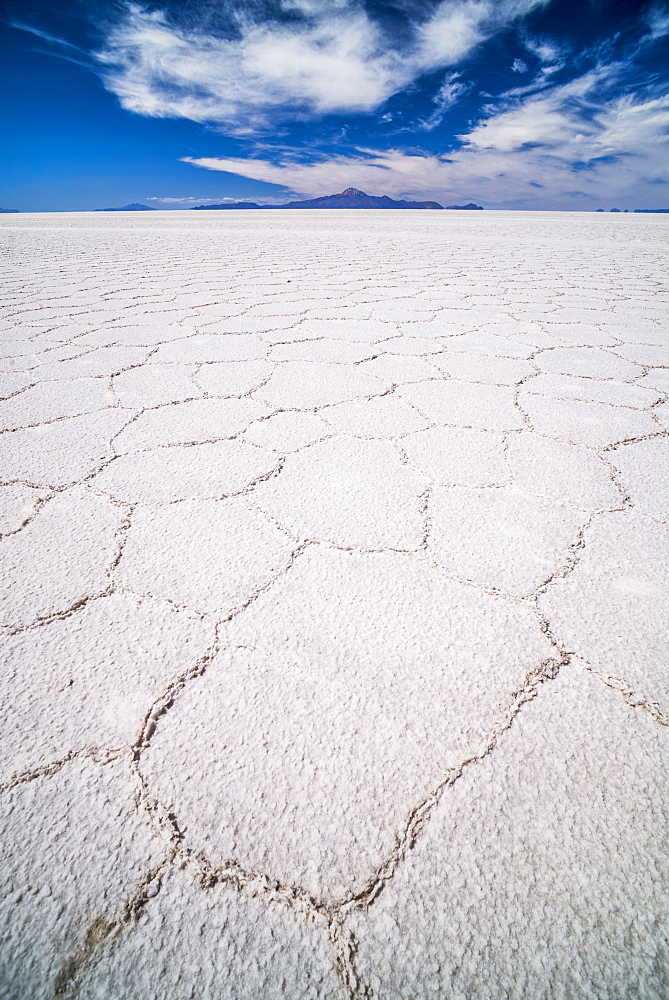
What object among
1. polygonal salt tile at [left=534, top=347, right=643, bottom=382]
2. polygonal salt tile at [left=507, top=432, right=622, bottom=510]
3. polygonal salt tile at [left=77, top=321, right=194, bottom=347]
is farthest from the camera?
polygonal salt tile at [left=77, top=321, right=194, bottom=347]

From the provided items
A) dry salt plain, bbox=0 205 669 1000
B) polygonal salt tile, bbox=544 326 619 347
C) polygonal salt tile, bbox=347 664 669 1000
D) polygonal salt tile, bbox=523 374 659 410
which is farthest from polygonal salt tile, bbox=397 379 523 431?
polygonal salt tile, bbox=347 664 669 1000

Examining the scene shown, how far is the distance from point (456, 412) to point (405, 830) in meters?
1.06

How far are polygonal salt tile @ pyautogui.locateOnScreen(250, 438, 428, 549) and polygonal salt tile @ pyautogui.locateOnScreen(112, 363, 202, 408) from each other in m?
0.55

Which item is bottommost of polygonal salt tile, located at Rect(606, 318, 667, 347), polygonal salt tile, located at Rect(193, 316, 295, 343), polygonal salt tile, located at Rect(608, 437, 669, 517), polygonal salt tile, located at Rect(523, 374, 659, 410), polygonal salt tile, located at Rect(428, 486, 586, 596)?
polygonal salt tile, located at Rect(428, 486, 586, 596)

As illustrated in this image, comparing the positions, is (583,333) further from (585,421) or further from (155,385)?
(155,385)

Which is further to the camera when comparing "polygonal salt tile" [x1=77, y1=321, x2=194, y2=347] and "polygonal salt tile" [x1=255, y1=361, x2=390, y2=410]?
"polygonal salt tile" [x1=77, y1=321, x2=194, y2=347]

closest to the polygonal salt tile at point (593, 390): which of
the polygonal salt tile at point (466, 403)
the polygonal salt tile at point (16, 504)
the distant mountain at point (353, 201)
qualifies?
the polygonal salt tile at point (466, 403)

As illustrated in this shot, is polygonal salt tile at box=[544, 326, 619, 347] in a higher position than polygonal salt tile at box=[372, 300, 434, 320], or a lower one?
lower

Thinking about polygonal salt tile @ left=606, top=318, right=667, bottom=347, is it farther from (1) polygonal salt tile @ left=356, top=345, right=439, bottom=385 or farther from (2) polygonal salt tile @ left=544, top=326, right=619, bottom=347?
(1) polygonal salt tile @ left=356, top=345, right=439, bottom=385

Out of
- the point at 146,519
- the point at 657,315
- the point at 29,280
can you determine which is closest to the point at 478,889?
the point at 146,519

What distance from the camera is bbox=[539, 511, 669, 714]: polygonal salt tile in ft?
1.96

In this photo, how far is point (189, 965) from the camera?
0.37 metres

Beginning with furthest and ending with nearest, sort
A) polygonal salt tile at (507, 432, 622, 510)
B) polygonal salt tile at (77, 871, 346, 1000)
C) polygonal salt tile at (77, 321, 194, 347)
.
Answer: polygonal salt tile at (77, 321, 194, 347)
polygonal salt tile at (507, 432, 622, 510)
polygonal salt tile at (77, 871, 346, 1000)

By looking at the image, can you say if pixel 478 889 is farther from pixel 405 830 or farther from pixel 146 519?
pixel 146 519
